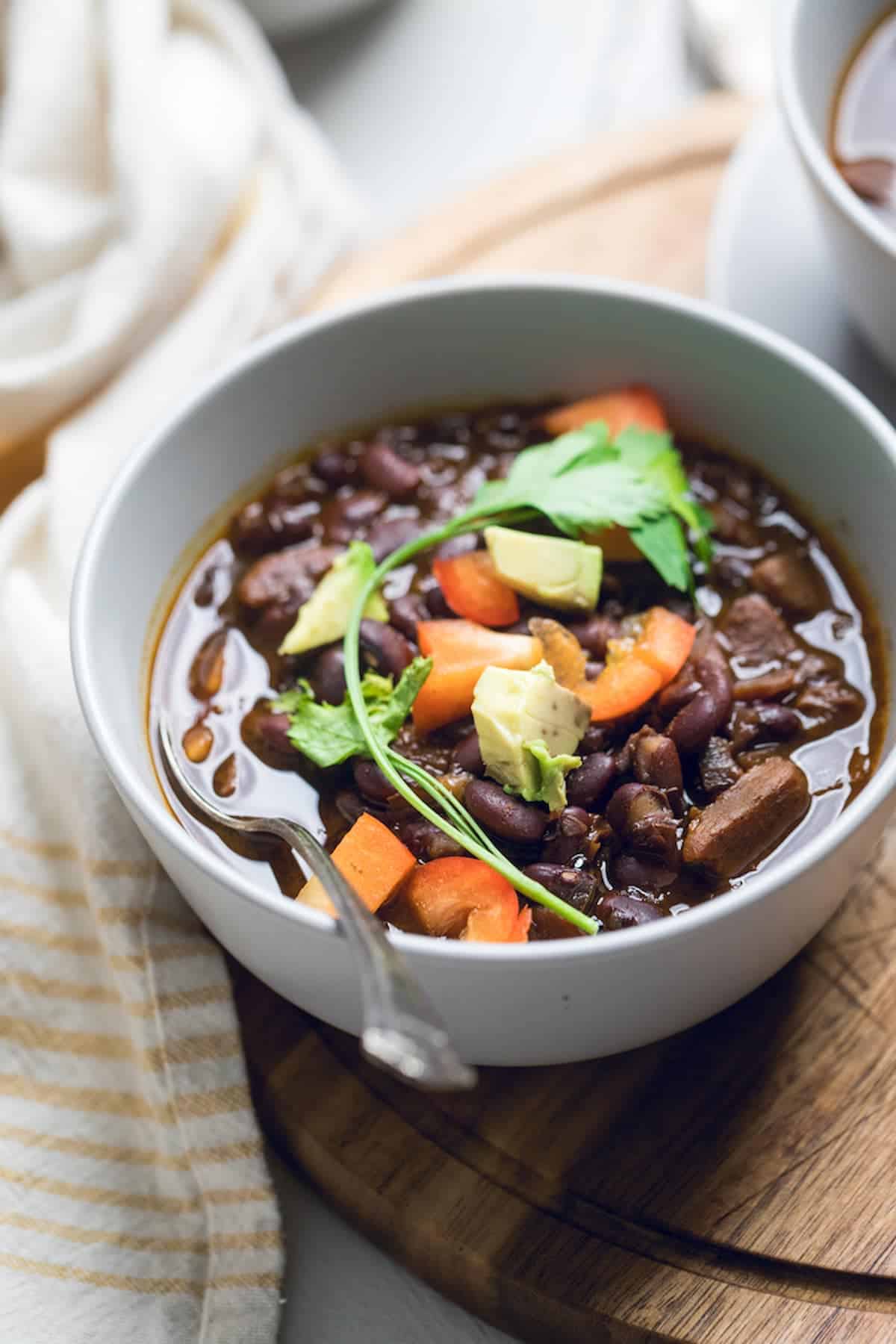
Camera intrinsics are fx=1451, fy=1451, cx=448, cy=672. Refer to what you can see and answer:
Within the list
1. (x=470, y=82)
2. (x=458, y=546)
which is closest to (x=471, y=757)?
(x=458, y=546)

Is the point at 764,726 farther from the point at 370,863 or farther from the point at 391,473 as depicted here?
the point at 391,473

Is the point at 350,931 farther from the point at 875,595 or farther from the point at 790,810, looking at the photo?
the point at 875,595

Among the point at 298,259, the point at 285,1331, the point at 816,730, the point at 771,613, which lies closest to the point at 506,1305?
the point at 285,1331

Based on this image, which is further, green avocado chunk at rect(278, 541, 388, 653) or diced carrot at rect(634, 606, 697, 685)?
green avocado chunk at rect(278, 541, 388, 653)

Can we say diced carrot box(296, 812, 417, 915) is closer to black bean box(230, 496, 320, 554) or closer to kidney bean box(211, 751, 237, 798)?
kidney bean box(211, 751, 237, 798)

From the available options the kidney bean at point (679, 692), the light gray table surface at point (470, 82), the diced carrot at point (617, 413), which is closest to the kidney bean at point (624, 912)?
the kidney bean at point (679, 692)

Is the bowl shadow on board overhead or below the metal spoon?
below

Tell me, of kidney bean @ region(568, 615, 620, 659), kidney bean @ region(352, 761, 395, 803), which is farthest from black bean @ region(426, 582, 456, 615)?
kidney bean @ region(352, 761, 395, 803)
